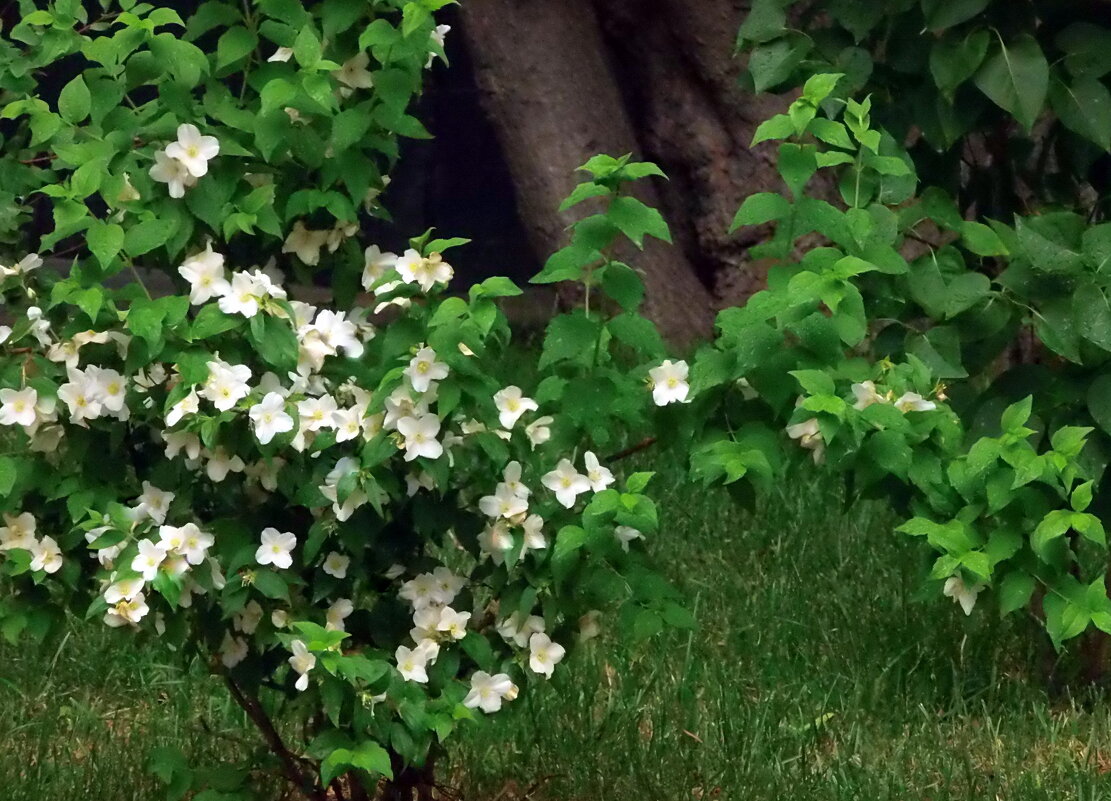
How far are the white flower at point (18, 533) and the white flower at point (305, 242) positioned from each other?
1.89 feet

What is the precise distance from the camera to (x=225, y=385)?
2123 millimetres

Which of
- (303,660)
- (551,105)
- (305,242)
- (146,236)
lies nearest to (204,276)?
(146,236)

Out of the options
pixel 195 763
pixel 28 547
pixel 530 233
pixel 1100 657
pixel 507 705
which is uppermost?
pixel 28 547

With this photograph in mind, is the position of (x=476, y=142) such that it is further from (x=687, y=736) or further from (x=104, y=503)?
(x=104, y=503)

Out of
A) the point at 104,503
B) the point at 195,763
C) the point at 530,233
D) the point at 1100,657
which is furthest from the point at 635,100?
the point at 104,503

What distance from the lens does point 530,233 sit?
19.5ft

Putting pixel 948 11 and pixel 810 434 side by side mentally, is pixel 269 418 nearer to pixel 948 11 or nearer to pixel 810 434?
pixel 810 434

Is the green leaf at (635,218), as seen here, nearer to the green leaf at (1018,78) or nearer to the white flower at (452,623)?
the white flower at (452,623)

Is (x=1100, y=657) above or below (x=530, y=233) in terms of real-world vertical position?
above

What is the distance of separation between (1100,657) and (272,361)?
87.9 inches

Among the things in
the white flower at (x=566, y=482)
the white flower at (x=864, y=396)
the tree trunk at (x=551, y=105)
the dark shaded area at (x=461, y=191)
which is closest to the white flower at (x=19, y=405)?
the white flower at (x=566, y=482)

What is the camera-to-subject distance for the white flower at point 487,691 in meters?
2.31

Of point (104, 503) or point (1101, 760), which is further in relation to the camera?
point (1101, 760)

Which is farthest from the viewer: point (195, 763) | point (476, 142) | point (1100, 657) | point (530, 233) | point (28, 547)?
point (476, 142)
